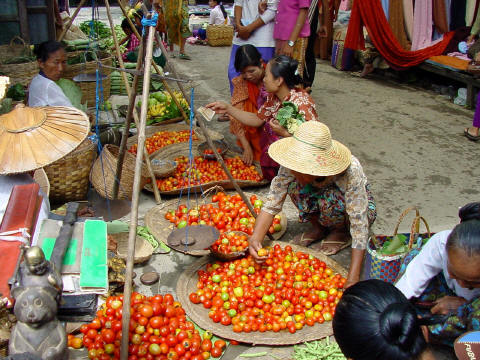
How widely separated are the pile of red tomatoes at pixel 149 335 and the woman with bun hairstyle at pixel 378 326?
42.6 inches

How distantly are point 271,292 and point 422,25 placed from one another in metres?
5.72

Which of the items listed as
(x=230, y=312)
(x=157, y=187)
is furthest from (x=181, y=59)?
(x=230, y=312)

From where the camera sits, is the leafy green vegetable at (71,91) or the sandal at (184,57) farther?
the sandal at (184,57)

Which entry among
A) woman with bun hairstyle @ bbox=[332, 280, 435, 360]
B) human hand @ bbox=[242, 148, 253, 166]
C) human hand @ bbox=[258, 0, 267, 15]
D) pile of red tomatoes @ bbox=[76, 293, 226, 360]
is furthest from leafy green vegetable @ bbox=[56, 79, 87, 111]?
woman with bun hairstyle @ bbox=[332, 280, 435, 360]

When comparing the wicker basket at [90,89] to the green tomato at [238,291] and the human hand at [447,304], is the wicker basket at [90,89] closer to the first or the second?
the green tomato at [238,291]

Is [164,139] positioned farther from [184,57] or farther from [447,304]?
[184,57]

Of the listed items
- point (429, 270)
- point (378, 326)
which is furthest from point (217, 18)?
point (378, 326)

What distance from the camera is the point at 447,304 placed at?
2.12 metres

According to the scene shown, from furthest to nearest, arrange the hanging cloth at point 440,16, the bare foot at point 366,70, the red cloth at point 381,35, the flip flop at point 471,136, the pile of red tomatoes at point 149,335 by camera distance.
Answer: the bare foot at point 366,70 → the red cloth at point 381,35 → the hanging cloth at point 440,16 → the flip flop at point 471,136 → the pile of red tomatoes at point 149,335

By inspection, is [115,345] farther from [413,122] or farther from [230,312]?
[413,122]

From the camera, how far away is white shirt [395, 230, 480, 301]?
210cm

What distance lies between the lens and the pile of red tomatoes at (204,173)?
12.6 feet

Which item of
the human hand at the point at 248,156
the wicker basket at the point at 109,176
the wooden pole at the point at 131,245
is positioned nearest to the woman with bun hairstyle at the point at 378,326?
the wooden pole at the point at 131,245

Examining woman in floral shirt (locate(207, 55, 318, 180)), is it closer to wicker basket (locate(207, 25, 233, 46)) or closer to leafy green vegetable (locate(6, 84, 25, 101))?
leafy green vegetable (locate(6, 84, 25, 101))
